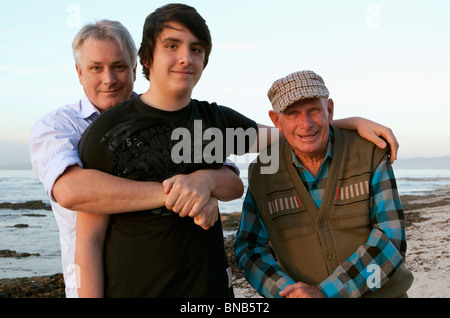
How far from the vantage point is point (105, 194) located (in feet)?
7.70

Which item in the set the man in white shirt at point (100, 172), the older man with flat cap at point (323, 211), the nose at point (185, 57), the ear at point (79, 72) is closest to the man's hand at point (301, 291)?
the older man with flat cap at point (323, 211)

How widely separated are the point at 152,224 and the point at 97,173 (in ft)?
1.34

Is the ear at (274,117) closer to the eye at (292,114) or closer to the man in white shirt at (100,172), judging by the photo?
the eye at (292,114)

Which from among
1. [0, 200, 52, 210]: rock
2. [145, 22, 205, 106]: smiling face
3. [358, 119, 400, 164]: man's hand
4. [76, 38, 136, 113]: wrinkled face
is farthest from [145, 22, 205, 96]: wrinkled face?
[0, 200, 52, 210]: rock

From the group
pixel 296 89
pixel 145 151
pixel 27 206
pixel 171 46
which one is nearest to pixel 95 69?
pixel 171 46

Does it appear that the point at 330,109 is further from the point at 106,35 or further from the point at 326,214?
the point at 106,35

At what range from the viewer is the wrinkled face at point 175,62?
8.11 feet

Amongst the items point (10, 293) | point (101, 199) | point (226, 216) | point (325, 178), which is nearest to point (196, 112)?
point (101, 199)

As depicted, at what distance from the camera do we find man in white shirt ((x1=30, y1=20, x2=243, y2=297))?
Result: 2.36 metres

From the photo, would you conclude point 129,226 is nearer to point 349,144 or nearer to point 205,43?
point 205,43

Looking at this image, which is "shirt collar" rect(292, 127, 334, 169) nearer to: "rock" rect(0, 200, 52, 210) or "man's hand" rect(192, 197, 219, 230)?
"man's hand" rect(192, 197, 219, 230)

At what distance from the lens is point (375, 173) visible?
9.92 feet

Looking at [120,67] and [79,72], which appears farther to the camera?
[79,72]
